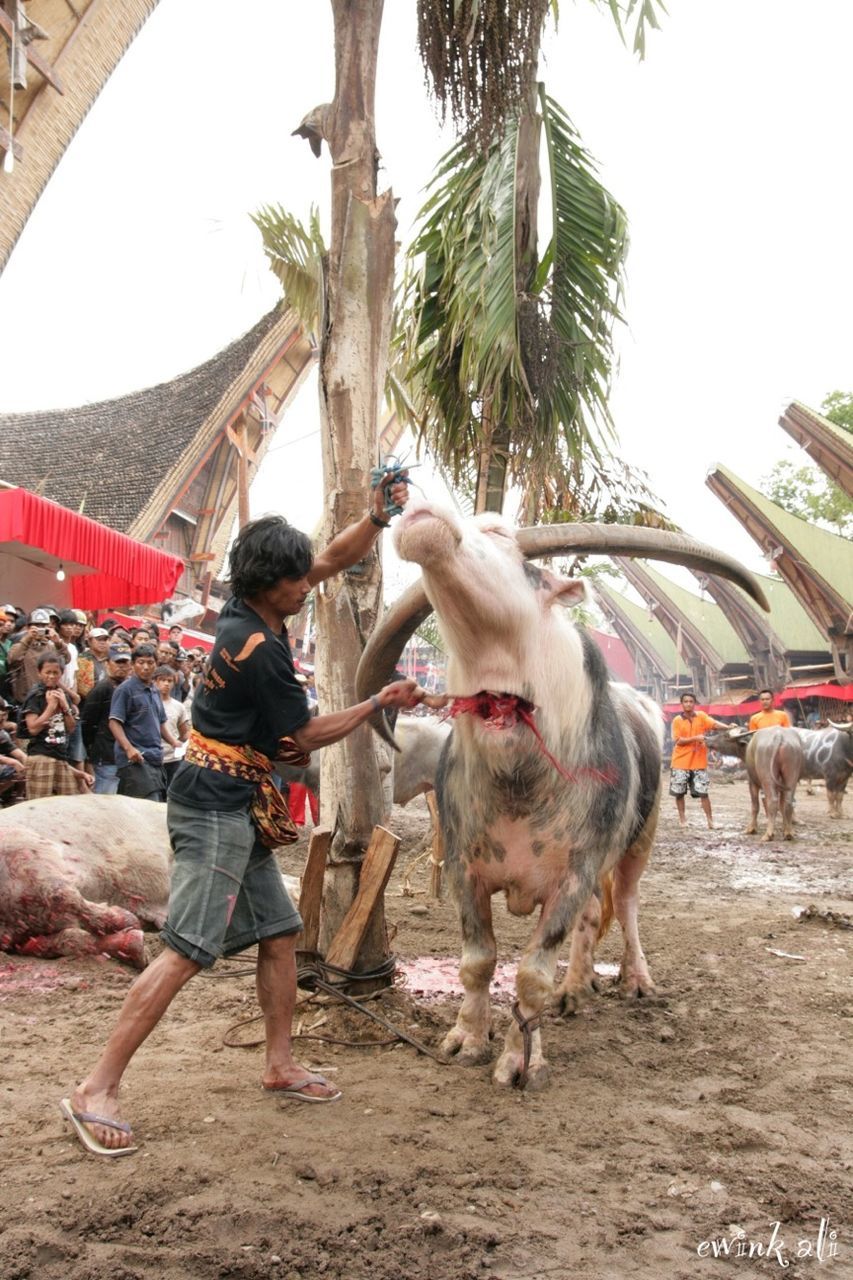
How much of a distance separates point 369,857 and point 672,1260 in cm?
206

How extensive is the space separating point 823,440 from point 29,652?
17464 millimetres

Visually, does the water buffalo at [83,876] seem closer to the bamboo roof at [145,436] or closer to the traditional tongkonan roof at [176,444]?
the bamboo roof at [145,436]

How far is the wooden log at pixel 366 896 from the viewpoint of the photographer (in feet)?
13.0

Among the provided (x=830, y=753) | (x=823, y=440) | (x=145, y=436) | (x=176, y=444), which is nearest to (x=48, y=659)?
(x=830, y=753)

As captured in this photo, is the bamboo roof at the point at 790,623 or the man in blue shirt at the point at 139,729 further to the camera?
the bamboo roof at the point at 790,623

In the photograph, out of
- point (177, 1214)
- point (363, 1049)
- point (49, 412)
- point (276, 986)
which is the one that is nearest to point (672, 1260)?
point (177, 1214)

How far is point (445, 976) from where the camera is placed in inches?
190

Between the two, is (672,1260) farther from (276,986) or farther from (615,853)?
(615,853)

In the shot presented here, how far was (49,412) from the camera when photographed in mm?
20516

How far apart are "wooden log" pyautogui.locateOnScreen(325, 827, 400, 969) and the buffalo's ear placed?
1.17 metres

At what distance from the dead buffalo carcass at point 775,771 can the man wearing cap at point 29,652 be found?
863 centimetres

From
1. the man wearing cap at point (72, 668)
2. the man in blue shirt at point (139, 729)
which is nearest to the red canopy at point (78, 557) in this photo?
the man wearing cap at point (72, 668)

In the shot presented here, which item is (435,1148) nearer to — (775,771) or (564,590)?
(564,590)

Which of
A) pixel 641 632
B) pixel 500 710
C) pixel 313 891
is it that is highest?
pixel 641 632
